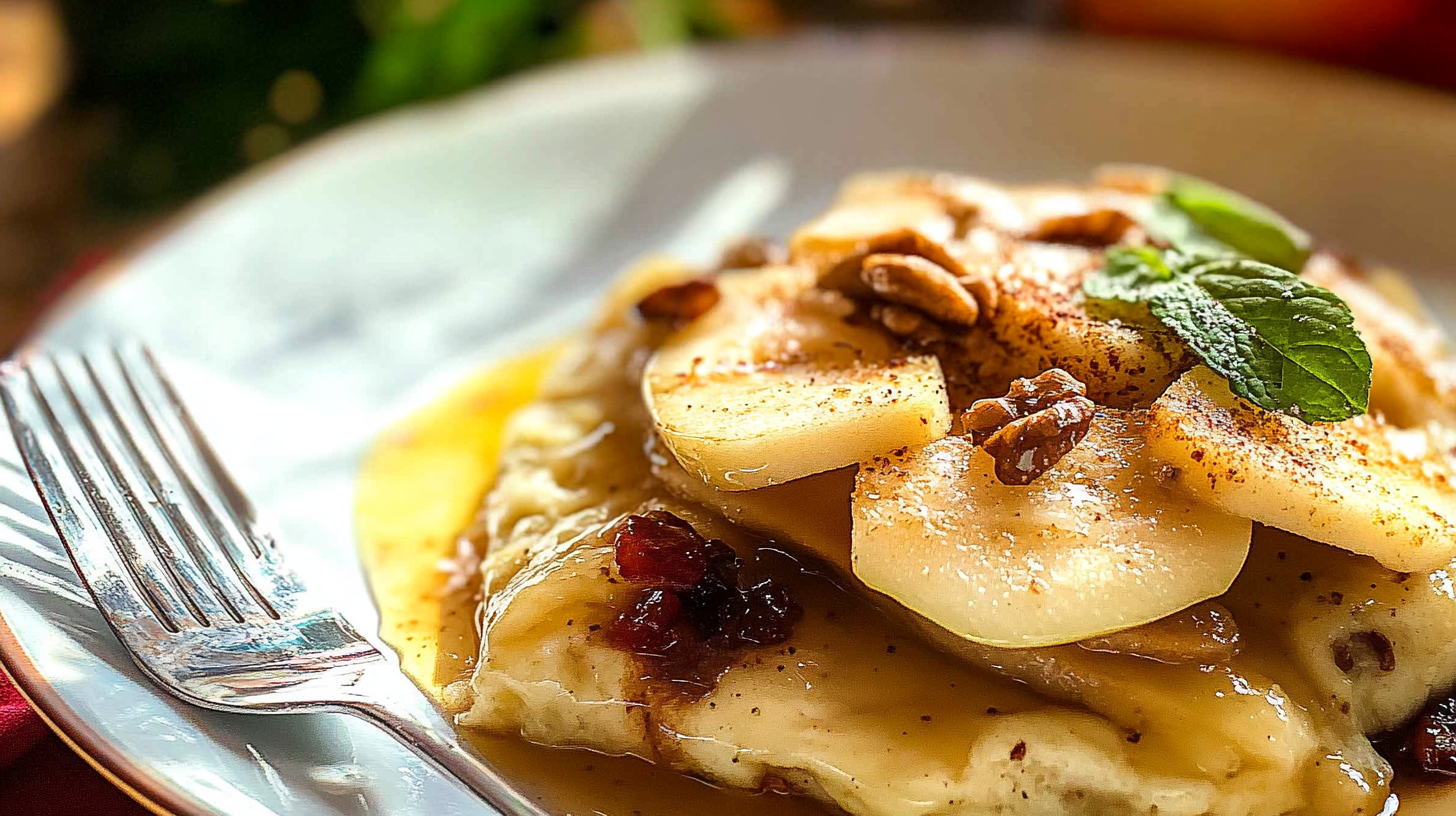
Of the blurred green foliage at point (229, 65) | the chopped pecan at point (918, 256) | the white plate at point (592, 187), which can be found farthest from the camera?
the blurred green foliage at point (229, 65)

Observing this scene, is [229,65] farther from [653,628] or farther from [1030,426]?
[1030,426]

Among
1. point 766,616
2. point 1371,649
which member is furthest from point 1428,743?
point 766,616

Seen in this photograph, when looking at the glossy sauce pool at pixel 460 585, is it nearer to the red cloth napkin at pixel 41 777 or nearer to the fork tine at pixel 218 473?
the fork tine at pixel 218 473

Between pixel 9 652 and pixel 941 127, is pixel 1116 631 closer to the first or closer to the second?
pixel 9 652

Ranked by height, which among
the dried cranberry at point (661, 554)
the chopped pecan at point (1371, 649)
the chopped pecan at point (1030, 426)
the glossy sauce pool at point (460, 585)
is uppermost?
the chopped pecan at point (1030, 426)

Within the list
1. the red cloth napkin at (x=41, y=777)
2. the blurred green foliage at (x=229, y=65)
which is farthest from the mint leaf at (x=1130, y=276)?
the blurred green foliage at (x=229, y=65)

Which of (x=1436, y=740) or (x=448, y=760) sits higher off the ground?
(x=448, y=760)

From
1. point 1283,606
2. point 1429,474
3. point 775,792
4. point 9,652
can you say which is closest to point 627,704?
point 775,792
